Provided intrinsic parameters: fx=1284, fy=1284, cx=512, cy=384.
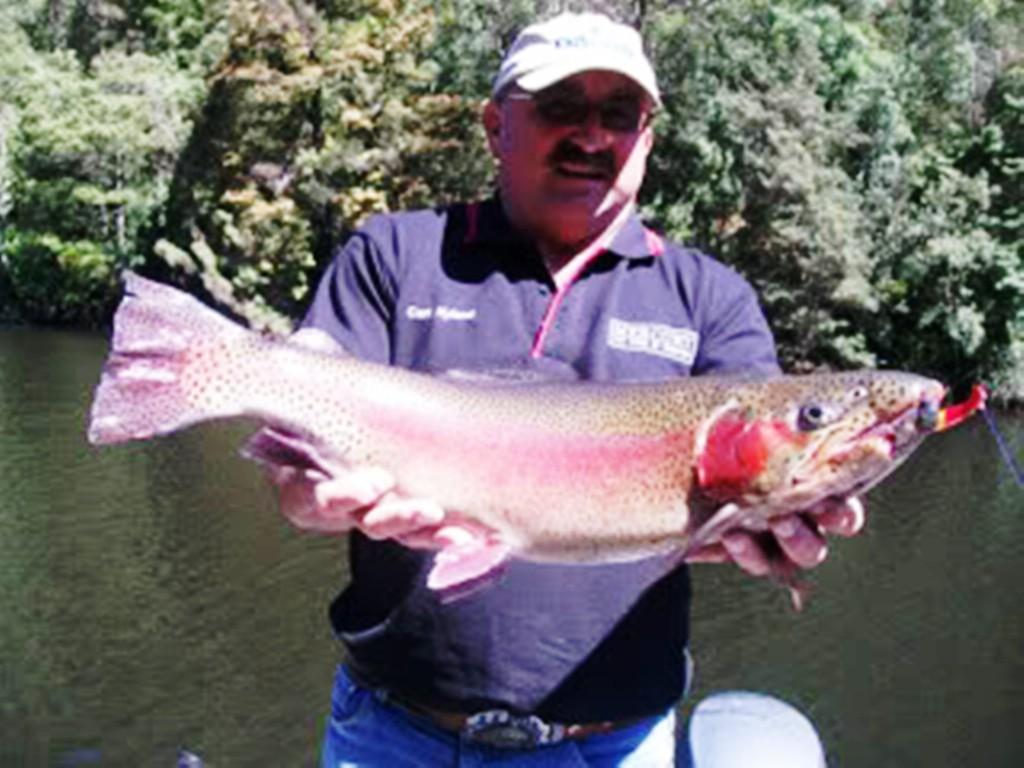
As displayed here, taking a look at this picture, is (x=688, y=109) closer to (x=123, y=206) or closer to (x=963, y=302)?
(x=963, y=302)

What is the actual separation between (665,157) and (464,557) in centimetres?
3598

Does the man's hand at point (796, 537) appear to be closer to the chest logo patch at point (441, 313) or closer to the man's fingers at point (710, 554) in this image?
the man's fingers at point (710, 554)

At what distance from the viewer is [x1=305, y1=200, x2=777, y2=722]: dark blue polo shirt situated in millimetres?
3516

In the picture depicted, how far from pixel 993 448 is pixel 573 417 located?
99.1 ft

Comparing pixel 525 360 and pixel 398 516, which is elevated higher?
pixel 525 360

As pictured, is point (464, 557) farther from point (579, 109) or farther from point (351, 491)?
point (579, 109)

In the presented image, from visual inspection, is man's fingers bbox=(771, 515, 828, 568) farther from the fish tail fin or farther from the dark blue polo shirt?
the fish tail fin

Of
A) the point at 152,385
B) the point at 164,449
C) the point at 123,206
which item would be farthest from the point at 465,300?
the point at 123,206

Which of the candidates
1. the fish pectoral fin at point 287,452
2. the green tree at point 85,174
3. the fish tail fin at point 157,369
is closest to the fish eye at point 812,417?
the fish pectoral fin at point 287,452

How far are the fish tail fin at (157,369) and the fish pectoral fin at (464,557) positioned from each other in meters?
0.65

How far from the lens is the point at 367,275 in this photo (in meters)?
3.72

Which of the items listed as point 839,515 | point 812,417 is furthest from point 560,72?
point 839,515

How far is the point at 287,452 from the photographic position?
3377mm

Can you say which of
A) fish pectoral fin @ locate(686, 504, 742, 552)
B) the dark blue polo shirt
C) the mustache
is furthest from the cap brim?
fish pectoral fin @ locate(686, 504, 742, 552)
